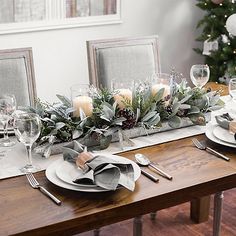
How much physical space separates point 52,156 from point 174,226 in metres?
1.16

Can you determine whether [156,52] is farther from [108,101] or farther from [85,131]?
[85,131]

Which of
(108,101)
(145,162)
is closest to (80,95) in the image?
(108,101)

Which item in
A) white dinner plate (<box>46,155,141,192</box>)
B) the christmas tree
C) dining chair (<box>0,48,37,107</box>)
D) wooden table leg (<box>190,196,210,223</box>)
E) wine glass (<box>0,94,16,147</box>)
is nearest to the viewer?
white dinner plate (<box>46,155,141,192</box>)

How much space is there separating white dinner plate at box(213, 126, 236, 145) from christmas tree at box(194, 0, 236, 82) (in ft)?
6.19

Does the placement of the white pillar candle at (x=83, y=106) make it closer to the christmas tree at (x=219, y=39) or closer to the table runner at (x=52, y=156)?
the table runner at (x=52, y=156)

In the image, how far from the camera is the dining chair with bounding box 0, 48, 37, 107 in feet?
6.82

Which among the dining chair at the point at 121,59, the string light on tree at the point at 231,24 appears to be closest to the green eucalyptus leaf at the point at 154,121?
the dining chair at the point at 121,59

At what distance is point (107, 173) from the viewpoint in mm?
1261

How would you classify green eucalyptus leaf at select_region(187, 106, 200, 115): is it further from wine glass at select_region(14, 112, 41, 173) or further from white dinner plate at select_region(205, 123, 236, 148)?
wine glass at select_region(14, 112, 41, 173)

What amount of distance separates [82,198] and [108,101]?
0.53 metres

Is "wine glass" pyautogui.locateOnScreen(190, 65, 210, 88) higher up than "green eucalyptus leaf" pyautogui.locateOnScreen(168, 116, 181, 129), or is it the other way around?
"wine glass" pyautogui.locateOnScreen(190, 65, 210, 88)

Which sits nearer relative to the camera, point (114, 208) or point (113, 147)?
point (114, 208)

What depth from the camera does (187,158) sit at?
1.50 meters

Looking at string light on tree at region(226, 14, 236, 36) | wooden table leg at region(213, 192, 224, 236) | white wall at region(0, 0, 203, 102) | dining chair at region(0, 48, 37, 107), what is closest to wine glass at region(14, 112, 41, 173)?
dining chair at region(0, 48, 37, 107)
